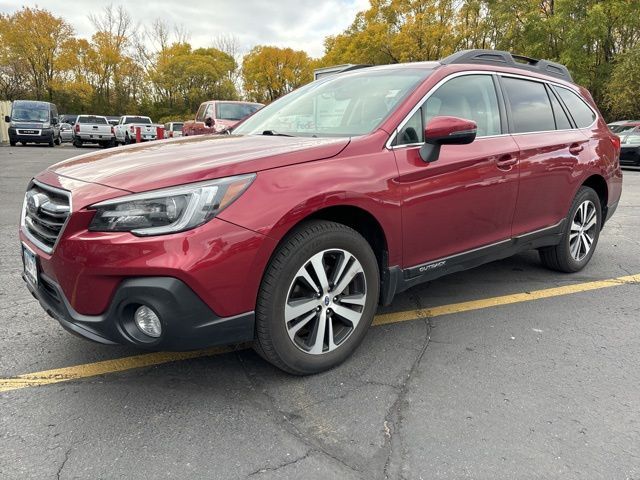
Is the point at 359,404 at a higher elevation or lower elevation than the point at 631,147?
lower

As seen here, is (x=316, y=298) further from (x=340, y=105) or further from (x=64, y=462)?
(x=340, y=105)

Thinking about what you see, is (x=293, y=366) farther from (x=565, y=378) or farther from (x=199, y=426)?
(x=565, y=378)

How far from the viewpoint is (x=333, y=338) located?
2828 millimetres

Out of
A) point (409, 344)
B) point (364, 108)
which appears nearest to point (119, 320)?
point (409, 344)

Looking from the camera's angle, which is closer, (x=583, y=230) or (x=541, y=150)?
(x=541, y=150)

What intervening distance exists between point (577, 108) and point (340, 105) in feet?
7.92

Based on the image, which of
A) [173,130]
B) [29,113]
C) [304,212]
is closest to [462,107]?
[304,212]

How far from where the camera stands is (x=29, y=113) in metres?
24.0

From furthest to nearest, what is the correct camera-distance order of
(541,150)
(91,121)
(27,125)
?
(91,121) < (27,125) < (541,150)

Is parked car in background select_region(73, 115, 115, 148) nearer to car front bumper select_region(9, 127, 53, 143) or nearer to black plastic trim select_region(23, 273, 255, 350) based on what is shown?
car front bumper select_region(9, 127, 53, 143)

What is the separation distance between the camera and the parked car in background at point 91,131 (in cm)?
2608

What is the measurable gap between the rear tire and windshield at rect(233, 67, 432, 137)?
6.63 feet

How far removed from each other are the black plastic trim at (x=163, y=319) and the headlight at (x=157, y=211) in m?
0.23

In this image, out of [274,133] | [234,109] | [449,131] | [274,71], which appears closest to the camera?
[449,131]
